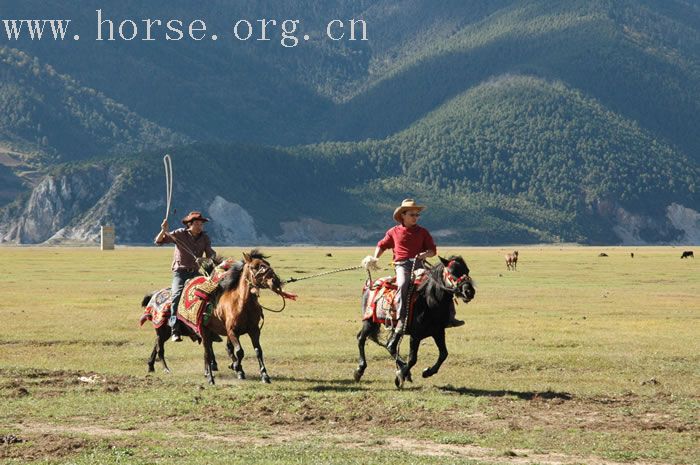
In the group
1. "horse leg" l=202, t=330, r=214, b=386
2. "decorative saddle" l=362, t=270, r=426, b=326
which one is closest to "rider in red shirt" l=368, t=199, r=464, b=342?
"decorative saddle" l=362, t=270, r=426, b=326

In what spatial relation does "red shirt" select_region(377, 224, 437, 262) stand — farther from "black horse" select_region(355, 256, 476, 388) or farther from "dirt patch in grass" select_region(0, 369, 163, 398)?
"dirt patch in grass" select_region(0, 369, 163, 398)

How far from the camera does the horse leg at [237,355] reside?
21.8m

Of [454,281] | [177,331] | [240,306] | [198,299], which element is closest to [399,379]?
[454,281]

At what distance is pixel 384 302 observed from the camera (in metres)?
21.9

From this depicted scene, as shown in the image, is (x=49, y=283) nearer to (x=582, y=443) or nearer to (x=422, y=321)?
(x=422, y=321)

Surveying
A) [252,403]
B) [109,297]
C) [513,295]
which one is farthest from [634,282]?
[252,403]

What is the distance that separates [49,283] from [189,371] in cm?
3866

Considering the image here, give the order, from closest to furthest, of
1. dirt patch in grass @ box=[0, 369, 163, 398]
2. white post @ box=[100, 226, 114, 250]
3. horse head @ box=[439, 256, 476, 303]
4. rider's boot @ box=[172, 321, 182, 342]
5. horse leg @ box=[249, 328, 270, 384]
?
horse head @ box=[439, 256, 476, 303] → dirt patch in grass @ box=[0, 369, 163, 398] → horse leg @ box=[249, 328, 270, 384] → rider's boot @ box=[172, 321, 182, 342] → white post @ box=[100, 226, 114, 250]

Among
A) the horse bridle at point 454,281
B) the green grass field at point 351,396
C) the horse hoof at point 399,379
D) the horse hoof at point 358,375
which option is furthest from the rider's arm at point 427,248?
the horse hoof at point 358,375

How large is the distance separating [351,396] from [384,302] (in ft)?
7.83

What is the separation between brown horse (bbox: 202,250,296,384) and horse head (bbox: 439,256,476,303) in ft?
8.97

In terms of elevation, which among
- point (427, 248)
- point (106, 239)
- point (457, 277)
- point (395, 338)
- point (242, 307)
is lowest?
point (395, 338)

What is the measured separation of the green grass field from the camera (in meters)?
15.8

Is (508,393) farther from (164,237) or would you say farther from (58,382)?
(58,382)
